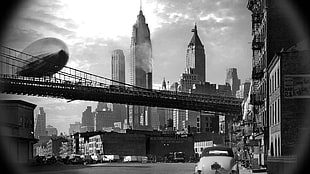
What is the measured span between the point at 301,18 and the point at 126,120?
86.2 meters

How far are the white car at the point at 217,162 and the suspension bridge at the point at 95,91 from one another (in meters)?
17.2

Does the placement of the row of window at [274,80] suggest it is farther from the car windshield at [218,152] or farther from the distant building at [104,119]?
the distant building at [104,119]

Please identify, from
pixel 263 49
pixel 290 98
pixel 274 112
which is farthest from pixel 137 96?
pixel 290 98

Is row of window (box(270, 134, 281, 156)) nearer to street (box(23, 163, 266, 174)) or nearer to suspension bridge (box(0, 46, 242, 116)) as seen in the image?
street (box(23, 163, 266, 174))

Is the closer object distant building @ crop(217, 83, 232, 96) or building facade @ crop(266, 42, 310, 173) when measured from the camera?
building facade @ crop(266, 42, 310, 173)

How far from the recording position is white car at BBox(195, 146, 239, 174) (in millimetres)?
17844

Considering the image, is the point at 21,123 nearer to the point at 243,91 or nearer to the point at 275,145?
the point at 275,145

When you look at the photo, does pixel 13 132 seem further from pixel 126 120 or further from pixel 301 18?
pixel 126 120

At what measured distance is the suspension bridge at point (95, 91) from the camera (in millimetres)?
44438

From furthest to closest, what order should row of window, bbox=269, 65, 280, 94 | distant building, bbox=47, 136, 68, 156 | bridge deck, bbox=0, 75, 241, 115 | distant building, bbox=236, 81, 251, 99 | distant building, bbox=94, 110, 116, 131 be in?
distant building, bbox=47, 136, 68, 156 < distant building, bbox=94, 110, 116, 131 < distant building, bbox=236, 81, 251, 99 < bridge deck, bbox=0, 75, 241, 115 < row of window, bbox=269, 65, 280, 94

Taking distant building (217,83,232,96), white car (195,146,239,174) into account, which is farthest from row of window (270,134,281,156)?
distant building (217,83,232,96)

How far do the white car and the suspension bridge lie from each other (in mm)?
17239

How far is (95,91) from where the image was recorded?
63.3 meters

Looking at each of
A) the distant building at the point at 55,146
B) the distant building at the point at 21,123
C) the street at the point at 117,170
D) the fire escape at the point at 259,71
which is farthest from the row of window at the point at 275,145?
the distant building at the point at 55,146
